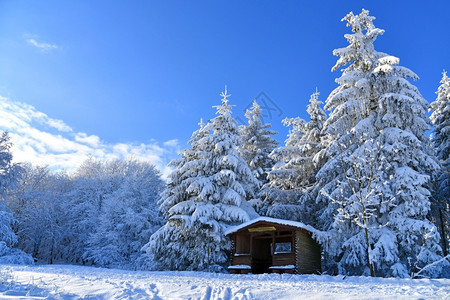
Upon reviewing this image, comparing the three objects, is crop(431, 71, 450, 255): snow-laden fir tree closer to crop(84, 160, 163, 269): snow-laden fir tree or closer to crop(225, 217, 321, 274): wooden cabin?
crop(225, 217, 321, 274): wooden cabin

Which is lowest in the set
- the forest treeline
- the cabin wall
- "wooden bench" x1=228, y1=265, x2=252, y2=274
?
"wooden bench" x1=228, y1=265, x2=252, y2=274

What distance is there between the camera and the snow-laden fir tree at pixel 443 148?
67.6ft

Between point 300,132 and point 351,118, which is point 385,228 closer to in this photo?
point 351,118

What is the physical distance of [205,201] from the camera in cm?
1983

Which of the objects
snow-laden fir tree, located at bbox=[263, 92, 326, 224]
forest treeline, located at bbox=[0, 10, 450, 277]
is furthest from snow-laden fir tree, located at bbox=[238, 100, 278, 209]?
snow-laden fir tree, located at bbox=[263, 92, 326, 224]

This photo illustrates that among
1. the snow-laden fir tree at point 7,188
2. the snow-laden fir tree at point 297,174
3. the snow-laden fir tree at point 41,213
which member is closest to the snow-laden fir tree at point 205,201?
the snow-laden fir tree at point 297,174

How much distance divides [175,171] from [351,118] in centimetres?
1202

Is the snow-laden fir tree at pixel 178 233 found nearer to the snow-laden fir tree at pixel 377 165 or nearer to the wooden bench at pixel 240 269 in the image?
the wooden bench at pixel 240 269

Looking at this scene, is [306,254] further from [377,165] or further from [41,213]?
[41,213]

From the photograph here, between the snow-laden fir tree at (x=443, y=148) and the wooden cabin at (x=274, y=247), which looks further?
the snow-laden fir tree at (x=443, y=148)

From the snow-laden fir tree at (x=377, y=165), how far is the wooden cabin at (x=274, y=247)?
1.65m

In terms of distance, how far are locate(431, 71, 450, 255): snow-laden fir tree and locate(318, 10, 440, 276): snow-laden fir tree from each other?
434cm

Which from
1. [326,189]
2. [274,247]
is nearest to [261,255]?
[274,247]

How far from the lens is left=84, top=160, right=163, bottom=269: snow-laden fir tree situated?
27094 millimetres
